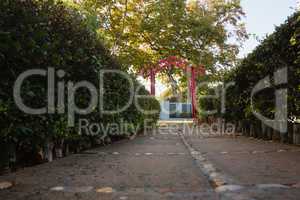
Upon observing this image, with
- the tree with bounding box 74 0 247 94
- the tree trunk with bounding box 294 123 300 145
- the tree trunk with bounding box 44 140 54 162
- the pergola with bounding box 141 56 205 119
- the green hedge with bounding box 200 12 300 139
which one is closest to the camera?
the tree trunk with bounding box 44 140 54 162

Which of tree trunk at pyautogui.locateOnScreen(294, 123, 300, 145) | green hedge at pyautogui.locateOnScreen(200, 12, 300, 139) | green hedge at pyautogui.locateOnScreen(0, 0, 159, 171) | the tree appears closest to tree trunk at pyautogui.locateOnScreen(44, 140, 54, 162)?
green hedge at pyautogui.locateOnScreen(0, 0, 159, 171)

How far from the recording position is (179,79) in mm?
31656

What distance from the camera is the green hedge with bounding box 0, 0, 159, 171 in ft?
14.8

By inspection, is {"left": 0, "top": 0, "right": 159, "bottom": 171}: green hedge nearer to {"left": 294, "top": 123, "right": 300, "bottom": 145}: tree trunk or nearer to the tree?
{"left": 294, "top": 123, "right": 300, "bottom": 145}: tree trunk

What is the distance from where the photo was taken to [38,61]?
514 cm

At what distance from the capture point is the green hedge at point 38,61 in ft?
14.8

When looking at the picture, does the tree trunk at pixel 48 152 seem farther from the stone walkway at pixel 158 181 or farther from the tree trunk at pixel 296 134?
the tree trunk at pixel 296 134

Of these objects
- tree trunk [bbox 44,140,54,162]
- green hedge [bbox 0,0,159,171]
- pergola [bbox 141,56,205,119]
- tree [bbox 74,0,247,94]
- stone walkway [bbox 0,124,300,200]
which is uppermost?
tree [bbox 74,0,247,94]

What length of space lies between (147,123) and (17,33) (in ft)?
53.7

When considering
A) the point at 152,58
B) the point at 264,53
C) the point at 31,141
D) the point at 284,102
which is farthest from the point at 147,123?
the point at 31,141

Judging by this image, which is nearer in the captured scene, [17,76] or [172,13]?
[17,76]

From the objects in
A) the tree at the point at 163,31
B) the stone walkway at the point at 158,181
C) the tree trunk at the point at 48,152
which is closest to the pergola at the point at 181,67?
the tree at the point at 163,31

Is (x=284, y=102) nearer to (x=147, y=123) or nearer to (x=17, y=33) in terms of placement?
(x=17, y=33)

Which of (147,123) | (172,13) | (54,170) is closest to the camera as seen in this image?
(54,170)
